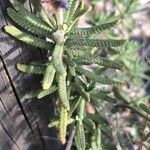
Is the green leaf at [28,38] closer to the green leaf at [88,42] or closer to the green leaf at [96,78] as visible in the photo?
the green leaf at [88,42]

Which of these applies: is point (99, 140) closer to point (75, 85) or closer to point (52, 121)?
point (52, 121)

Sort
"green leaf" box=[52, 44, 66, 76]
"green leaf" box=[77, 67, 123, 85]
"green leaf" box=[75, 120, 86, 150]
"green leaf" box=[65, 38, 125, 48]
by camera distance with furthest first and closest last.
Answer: "green leaf" box=[75, 120, 86, 150]
"green leaf" box=[77, 67, 123, 85]
"green leaf" box=[65, 38, 125, 48]
"green leaf" box=[52, 44, 66, 76]

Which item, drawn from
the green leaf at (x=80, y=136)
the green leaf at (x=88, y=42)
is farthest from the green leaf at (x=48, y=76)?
the green leaf at (x=80, y=136)

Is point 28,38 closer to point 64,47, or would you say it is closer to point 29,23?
point 29,23

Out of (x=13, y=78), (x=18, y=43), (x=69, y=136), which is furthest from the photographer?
(x=69, y=136)

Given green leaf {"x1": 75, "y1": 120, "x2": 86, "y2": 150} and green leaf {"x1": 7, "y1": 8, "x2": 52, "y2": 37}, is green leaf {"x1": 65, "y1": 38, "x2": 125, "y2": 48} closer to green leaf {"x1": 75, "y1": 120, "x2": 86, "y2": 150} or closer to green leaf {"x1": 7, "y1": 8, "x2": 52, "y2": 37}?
green leaf {"x1": 7, "y1": 8, "x2": 52, "y2": 37}

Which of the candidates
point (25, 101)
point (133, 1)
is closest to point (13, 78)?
point (25, 101)

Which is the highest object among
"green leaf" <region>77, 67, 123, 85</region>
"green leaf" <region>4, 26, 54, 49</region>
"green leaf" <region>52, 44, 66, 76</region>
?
"green leaf" <region>4, 26, 54, 49</region>

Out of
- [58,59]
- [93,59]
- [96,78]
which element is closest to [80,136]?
[96,78]

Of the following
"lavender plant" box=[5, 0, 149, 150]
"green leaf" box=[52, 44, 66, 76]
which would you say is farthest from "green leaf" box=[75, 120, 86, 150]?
"green leaf" box=[52, 44, 66, 76]

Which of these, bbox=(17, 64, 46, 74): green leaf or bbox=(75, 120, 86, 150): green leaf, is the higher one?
bbox=(17, 64, 46, 74): green leaf

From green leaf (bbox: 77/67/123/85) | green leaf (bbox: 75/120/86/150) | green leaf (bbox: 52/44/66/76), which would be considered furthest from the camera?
green leaf (bbox: 75/120/86/150)
